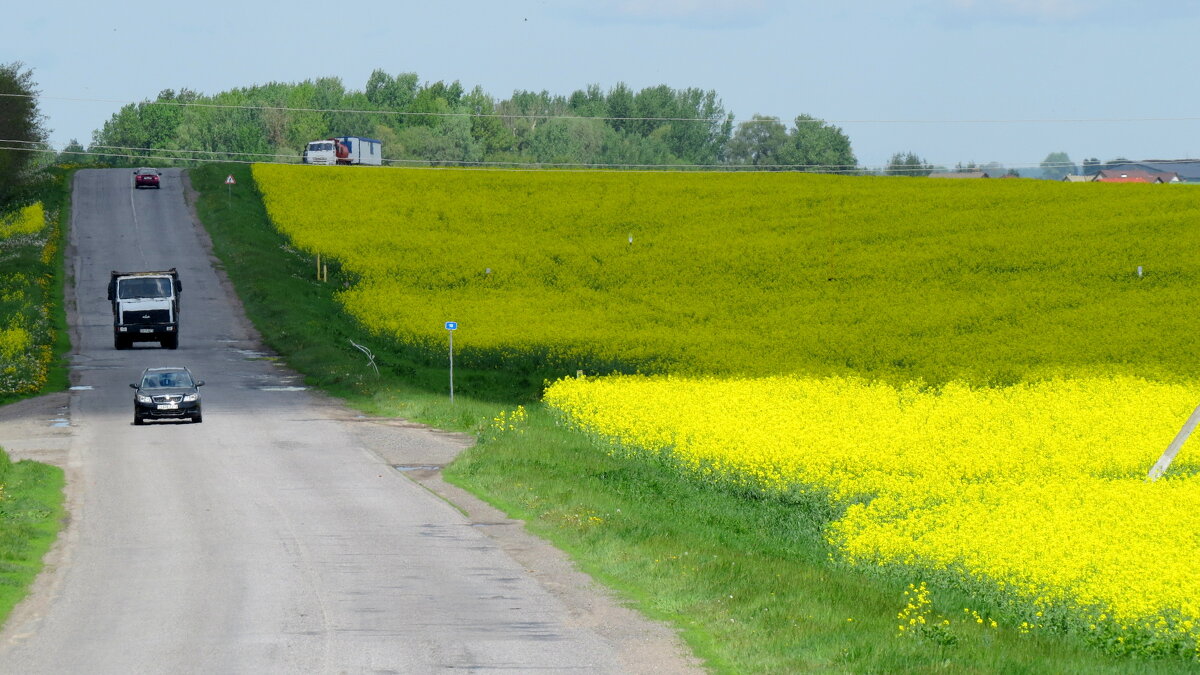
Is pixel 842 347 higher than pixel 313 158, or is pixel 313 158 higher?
pixel 313 158

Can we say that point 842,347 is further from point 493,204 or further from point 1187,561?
point 493,204

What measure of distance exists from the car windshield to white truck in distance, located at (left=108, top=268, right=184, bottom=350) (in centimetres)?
1647

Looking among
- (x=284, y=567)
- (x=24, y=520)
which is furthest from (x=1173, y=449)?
(x=24, y=520)

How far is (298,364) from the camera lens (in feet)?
171

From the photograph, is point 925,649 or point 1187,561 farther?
point 1187,561

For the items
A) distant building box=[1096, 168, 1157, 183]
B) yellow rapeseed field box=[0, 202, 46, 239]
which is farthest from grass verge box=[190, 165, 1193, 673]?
distant building box=[1096, 168, 1157, 183]

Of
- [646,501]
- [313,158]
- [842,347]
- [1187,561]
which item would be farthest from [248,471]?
[313,158]

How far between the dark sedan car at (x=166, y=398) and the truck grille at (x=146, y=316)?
1682cm

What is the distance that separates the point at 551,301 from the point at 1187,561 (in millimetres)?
47179

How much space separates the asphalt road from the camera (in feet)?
53.1

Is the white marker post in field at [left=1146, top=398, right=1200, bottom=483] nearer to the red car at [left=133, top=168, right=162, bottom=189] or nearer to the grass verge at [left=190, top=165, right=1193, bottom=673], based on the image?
the grass verge at [left=190, top=165, right=1193, bottom=673]

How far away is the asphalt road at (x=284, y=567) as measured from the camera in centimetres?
1619

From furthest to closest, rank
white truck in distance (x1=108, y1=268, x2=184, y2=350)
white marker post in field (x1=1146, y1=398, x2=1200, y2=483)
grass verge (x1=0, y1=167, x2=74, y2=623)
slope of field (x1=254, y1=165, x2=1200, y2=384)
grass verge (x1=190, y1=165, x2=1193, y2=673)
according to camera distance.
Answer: white truck in distance (x1=108, y1=268, x2=184, y2=350) < slope of field (x1=254, y1=165, x2=1200, y2=384) < white marker post in field (x1=1146, y1=398, x2=1200, y2=483) < grass verge (x1=0, y1=167, x2=74, y2=623) < grass verge (x1=190, y1=165, x2=1193, y2=673)

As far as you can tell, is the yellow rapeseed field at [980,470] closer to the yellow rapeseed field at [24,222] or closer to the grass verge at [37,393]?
the grass verge at [37,393]
